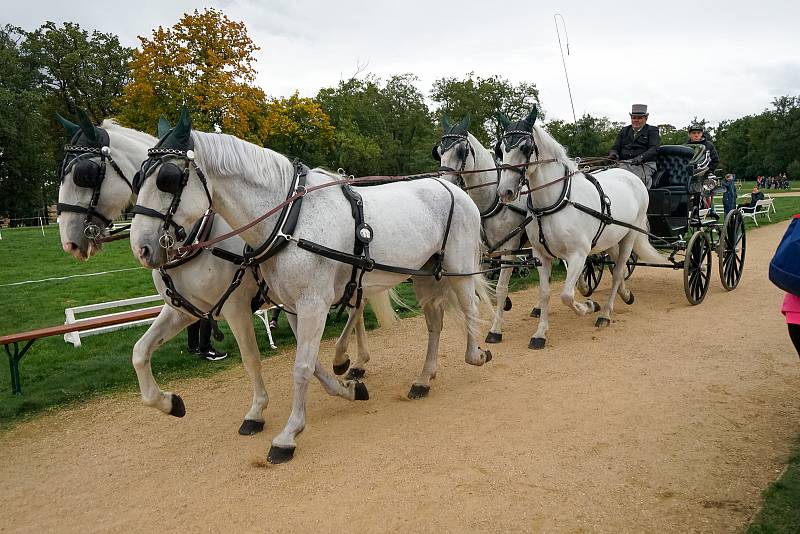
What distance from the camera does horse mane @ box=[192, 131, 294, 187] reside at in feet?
11.5

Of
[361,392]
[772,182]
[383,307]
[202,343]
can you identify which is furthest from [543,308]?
[772,182]

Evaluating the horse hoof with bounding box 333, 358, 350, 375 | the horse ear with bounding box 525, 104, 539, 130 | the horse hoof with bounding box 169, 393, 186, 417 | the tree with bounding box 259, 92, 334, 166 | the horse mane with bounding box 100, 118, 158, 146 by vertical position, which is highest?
the tree with bounding box 259, 92, 334, 166

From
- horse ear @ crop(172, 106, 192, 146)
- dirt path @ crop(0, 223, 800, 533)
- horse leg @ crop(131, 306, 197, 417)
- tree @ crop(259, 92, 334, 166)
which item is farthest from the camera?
tree @ crop(259, 92, 334, 166)

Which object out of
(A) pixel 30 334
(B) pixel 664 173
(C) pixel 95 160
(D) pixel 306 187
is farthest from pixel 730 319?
(A) pixel 30 334

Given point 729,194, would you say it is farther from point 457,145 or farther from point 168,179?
point 168,179

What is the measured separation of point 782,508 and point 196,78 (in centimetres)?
2332

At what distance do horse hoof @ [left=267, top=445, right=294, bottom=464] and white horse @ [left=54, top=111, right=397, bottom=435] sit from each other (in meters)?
0.64

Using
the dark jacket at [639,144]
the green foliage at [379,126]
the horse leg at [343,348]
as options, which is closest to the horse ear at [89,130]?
the horse leg at [343,348]

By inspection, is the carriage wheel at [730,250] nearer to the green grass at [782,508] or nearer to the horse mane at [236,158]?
the green grass at [782,508]

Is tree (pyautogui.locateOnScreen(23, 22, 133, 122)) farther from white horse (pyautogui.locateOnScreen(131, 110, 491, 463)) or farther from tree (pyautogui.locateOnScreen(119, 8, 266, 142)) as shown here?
white horse (pyautogui.locateOnScreen(131, 110, 491, 463))

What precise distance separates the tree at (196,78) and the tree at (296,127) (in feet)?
6.32

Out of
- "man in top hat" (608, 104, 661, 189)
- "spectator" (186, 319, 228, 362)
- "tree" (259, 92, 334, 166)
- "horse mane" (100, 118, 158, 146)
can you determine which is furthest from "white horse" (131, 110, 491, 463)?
"tree" (259, 92, 334, 166)

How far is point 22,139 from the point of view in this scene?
106 ft

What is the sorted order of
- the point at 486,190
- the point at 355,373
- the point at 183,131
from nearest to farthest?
the point at 183,131 → the point at 355,373 → the point at 486,190
